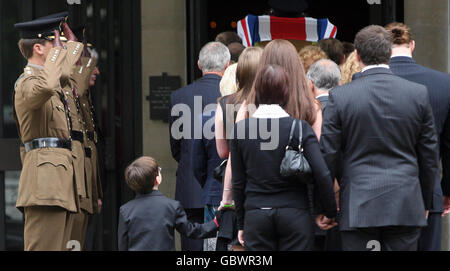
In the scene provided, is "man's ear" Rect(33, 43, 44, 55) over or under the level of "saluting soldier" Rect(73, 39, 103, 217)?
over

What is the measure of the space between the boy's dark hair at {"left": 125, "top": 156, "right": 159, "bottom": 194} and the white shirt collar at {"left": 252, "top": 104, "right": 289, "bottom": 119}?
1006 millimetres

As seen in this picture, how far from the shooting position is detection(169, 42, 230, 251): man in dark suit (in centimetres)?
652

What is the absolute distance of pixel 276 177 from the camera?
5.10m

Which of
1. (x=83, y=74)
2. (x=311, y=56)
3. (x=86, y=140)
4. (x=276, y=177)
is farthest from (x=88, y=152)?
(x=276, y=177)

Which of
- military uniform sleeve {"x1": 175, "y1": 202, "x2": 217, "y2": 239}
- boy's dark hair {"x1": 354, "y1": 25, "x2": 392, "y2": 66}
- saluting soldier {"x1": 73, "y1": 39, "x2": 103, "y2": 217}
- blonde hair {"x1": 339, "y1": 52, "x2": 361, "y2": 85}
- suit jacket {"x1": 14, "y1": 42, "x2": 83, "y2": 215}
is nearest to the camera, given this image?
boy's dark hair {"x1": 354, "y1": 25, "x2": 392, "y2": 66}

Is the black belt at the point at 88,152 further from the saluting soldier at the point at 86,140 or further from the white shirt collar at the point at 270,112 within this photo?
the white shirt collar at the point at 270,112

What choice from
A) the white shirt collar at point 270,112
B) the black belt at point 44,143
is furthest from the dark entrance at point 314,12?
the white shirt collar at point 270,112

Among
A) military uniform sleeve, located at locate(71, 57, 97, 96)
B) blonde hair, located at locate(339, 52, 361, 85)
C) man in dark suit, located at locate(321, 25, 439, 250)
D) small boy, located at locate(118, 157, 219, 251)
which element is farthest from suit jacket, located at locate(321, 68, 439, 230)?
military uniform sleeve, located at locate(71, 57, 97, 96)

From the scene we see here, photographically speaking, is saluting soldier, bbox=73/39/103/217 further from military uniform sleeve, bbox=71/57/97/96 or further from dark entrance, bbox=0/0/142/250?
dark entrance, bbox=0/0/142/250

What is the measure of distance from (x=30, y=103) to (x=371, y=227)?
2.51 metres

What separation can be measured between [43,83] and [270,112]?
5.61 ft

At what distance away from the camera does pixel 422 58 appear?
8359 millimetres

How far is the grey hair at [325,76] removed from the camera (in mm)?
5867

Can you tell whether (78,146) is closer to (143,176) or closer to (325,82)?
(143,176)
